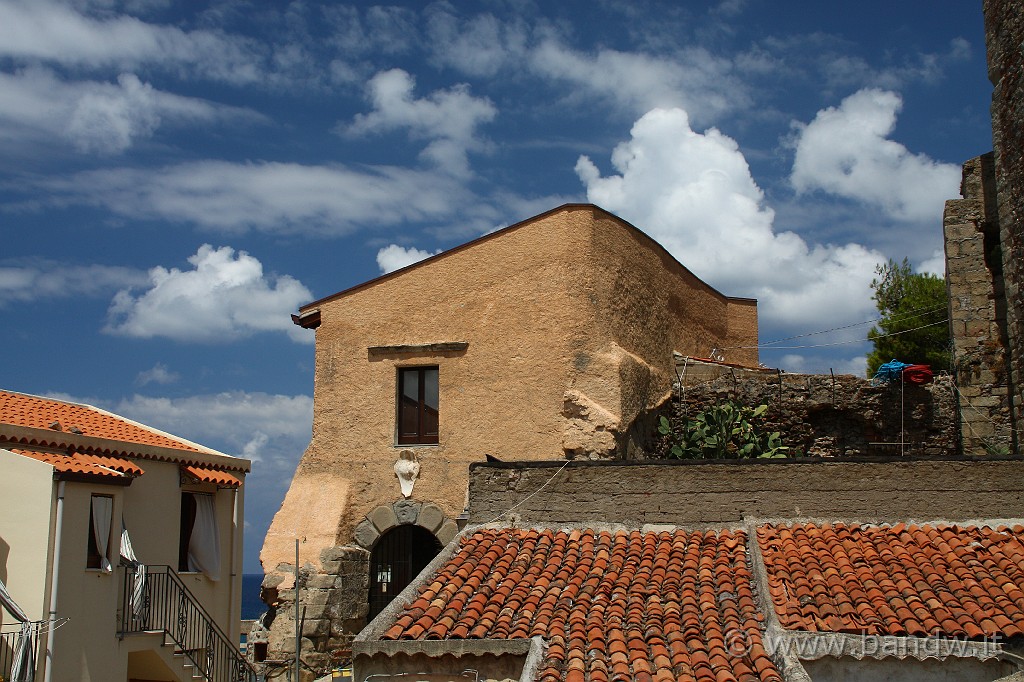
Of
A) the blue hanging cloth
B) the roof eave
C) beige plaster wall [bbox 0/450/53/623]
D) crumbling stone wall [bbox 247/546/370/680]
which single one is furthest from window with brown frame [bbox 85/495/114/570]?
the blue hanging cloth

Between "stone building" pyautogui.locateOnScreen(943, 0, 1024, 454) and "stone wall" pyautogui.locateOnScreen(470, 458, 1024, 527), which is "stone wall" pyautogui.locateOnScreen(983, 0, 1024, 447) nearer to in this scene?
"stone building" pyautogui.locateOnScreen(943, 0, 1024, 454)

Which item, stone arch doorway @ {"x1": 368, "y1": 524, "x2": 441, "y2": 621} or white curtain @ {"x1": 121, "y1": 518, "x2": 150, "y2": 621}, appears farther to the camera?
stone arch doorway @ {"x1": 368, "y1": 524, "x2": 441, "y2": 621}

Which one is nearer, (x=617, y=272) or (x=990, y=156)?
(x=990, y=156)

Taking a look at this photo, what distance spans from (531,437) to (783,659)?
28.2 feet

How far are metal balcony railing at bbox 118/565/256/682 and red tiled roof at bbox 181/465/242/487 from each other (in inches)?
67.3

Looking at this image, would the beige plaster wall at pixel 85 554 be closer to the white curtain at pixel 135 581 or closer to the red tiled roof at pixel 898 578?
the white curtain at pixel 135 581

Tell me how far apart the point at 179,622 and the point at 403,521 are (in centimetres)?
413

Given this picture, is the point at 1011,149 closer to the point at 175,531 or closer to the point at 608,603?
the point at 608,603

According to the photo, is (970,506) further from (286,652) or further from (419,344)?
(286,652)

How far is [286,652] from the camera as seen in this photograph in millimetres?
16375

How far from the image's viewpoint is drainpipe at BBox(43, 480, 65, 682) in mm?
13305

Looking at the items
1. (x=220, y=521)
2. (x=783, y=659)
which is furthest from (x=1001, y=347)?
(x=220, y=521)

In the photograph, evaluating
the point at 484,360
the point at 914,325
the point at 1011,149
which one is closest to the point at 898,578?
the point at 1011,149

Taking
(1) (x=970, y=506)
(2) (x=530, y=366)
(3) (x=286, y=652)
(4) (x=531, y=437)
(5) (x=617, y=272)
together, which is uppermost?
(5) (x=617, y=272)
